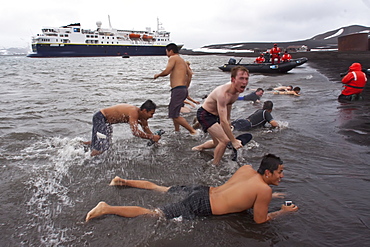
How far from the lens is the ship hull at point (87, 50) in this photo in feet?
212

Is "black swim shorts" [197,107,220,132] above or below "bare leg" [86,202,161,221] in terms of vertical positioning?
above

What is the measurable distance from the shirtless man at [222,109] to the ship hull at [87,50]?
2712 inches

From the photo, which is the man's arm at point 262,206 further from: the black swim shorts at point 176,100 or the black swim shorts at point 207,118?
the black swim shorts at point 176,100

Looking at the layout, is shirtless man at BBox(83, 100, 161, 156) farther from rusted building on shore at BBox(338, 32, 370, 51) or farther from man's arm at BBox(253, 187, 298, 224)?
rusted building on shore at BBox(338, 32, 370, 51)

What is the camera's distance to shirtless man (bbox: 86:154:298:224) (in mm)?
2957

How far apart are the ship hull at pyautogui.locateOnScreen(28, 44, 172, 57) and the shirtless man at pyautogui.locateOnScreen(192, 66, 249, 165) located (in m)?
68.9

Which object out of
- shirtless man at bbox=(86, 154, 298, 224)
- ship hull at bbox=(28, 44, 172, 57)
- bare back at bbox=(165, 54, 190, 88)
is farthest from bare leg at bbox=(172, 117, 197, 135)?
ship hull at bbox=(28, 44, 172, 57)

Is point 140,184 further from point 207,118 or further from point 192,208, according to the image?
point 207,118

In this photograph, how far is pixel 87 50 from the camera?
66.7 meters

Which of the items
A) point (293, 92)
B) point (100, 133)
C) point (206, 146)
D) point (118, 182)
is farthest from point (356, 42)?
point (118, 182)

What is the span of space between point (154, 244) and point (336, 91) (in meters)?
11.6

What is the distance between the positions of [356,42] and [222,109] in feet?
133

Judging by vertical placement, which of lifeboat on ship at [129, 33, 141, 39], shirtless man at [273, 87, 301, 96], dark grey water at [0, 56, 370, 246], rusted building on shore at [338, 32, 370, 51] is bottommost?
dark grey water at [0, 56, 370, 246]

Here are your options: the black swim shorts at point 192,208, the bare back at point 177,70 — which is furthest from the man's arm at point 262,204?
the bare back at point 177,70
